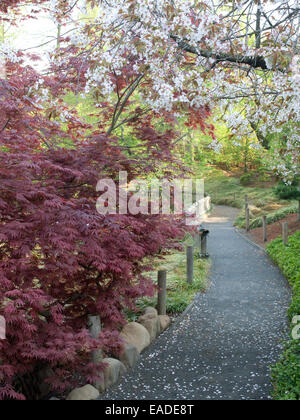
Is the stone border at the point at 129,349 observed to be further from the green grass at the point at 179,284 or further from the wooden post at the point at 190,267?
the wooden post at the point at 190,267

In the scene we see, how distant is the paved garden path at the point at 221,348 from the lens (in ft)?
14.5

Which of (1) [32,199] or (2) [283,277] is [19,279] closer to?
(1) [32,199]

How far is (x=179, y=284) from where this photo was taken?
27.6 feet

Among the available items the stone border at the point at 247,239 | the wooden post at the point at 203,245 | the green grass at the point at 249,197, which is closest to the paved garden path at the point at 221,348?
the wooden post at the point at 203,245

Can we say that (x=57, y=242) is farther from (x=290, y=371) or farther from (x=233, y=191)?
(x=233, y=191)

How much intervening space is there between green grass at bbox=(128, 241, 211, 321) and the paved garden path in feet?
0.72

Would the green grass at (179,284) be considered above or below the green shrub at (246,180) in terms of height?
below

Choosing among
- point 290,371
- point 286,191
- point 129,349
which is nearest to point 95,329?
point 129,349

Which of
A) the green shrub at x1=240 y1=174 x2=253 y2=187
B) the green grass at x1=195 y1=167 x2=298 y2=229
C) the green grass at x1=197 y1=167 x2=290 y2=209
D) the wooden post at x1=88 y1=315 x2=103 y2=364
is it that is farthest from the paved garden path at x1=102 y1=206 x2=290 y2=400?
the green shrub at x1=240 y1=174 x2=253 y2=187

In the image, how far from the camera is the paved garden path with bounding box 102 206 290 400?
14.5ft

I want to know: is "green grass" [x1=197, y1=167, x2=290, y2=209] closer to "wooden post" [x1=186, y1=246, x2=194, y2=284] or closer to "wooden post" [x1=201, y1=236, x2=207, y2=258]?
"wooden post" [x1=201, y1=236, x2=207, y2=258]

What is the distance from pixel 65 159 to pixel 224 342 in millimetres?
3319

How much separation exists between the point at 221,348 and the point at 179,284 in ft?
9.57

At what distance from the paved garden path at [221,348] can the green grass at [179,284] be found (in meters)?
0.22
